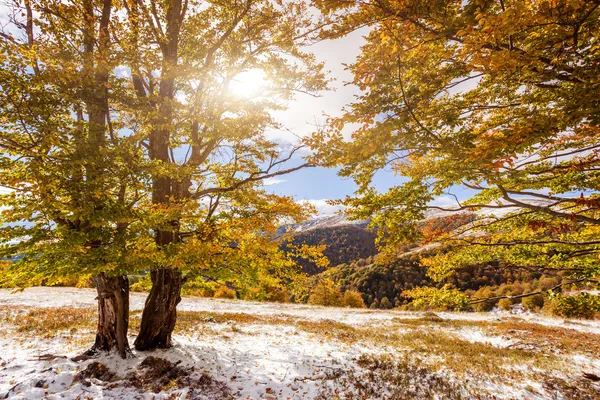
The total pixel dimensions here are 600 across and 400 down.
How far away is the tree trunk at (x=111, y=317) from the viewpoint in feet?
25.8

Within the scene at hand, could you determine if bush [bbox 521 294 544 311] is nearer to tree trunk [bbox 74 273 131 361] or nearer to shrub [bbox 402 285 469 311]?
shrub [bbox 402 285 469 311]

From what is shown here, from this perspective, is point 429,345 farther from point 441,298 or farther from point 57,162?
point 57,162

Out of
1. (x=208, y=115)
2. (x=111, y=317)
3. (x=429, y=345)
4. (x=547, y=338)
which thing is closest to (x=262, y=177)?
(x=208, y=115)

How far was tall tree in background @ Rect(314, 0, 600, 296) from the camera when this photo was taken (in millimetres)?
3615

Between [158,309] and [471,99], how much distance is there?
10.8m

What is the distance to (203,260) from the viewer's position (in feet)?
21.0

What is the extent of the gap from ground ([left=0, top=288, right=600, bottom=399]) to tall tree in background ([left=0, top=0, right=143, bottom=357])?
3023 millimetres

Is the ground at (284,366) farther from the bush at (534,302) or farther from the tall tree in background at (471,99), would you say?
the bush at (534,302)

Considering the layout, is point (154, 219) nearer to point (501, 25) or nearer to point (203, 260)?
point (203, 260)

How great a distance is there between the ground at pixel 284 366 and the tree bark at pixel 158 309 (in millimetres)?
415

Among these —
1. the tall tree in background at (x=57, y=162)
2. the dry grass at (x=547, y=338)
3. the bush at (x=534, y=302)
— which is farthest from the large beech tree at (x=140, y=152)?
the bush at (x=534, y=302)

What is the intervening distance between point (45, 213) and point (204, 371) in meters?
6.14

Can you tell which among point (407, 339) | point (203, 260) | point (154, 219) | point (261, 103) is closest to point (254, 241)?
point (203, 260)

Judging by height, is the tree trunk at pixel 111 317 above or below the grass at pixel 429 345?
above
